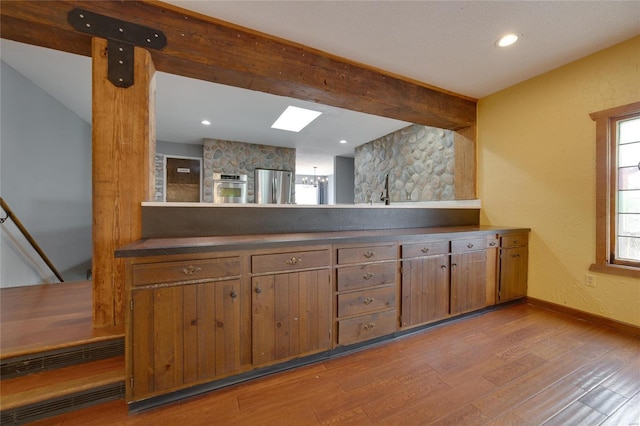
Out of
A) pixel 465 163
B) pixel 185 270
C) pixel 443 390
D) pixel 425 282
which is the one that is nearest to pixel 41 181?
pixel 185 270

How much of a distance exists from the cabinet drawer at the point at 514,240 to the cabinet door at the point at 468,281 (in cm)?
36

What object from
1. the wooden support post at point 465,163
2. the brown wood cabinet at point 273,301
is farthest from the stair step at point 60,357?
the wooden support post at point 465,163

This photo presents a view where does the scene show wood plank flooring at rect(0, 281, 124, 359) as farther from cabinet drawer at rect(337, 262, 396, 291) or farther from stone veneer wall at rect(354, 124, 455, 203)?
stone veneer wall at rect(354, 124, 455, 203)

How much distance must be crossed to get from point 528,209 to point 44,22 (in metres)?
4.62

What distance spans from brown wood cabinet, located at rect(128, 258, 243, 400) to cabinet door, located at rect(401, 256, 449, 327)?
1417 millimetres

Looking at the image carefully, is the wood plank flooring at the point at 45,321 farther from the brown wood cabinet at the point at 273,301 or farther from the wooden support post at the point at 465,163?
the wooden support post at the point at 465,163

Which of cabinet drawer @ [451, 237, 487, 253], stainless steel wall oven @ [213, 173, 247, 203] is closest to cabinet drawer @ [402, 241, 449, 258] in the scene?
cabinet drawer @ [451, 237, 487, 253]

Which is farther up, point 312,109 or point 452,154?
point 312,109

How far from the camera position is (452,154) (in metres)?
3.71

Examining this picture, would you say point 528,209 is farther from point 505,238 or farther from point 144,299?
point 144,299

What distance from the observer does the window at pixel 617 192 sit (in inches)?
89.0

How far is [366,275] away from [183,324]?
4.31ft

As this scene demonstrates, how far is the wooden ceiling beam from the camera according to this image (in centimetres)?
161

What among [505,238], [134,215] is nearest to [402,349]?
[505,238]
